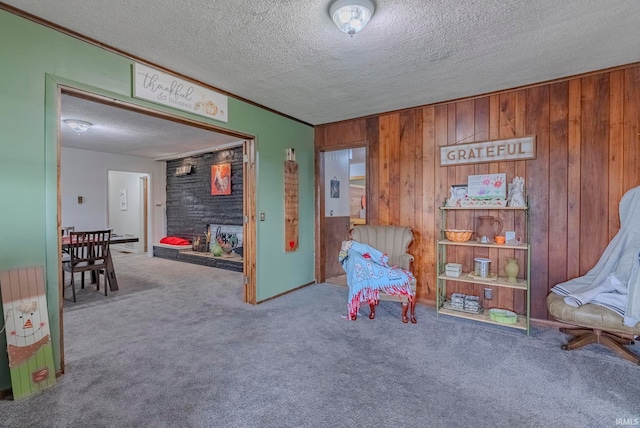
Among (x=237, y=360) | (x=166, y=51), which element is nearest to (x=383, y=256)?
(x=237, y=360)

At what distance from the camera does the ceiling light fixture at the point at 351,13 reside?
177 cm

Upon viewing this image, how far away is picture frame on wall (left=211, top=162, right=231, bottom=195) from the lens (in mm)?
6125

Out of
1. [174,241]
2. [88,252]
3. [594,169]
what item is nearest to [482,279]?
[594,169]

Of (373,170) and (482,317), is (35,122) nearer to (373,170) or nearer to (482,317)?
(373,170)

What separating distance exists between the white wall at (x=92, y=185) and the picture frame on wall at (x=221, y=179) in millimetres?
2042

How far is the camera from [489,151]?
3217 millimetres

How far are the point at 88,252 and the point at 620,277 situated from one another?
567 centimetres

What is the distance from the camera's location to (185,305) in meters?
3.56

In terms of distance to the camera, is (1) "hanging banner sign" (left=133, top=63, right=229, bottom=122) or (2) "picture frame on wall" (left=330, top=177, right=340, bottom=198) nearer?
(1) "hanging banner sign" (left=133, top=63, right=229, bottom=122)

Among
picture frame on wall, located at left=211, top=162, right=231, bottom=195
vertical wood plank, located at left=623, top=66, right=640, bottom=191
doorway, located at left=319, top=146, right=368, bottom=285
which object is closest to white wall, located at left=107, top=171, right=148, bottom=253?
picture frame on wall, located at left=211, top=162, right=231, bottom=195

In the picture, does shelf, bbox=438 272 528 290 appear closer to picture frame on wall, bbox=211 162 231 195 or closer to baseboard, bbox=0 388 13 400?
baseboard, bbox=0 388 13 400

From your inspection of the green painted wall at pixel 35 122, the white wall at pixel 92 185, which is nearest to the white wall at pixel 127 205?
the white wall at pixel 92 185

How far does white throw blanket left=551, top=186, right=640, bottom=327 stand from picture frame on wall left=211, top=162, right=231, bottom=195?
5426 millimetres

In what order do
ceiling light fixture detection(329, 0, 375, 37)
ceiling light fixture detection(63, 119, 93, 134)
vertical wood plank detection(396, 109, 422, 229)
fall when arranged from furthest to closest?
ceiling light fixture detection(63, 119, 93, 134), vertical wood plank detection(396, 109, 422, 229), ceiling light fixture detection(329, 0, 375, 37)
